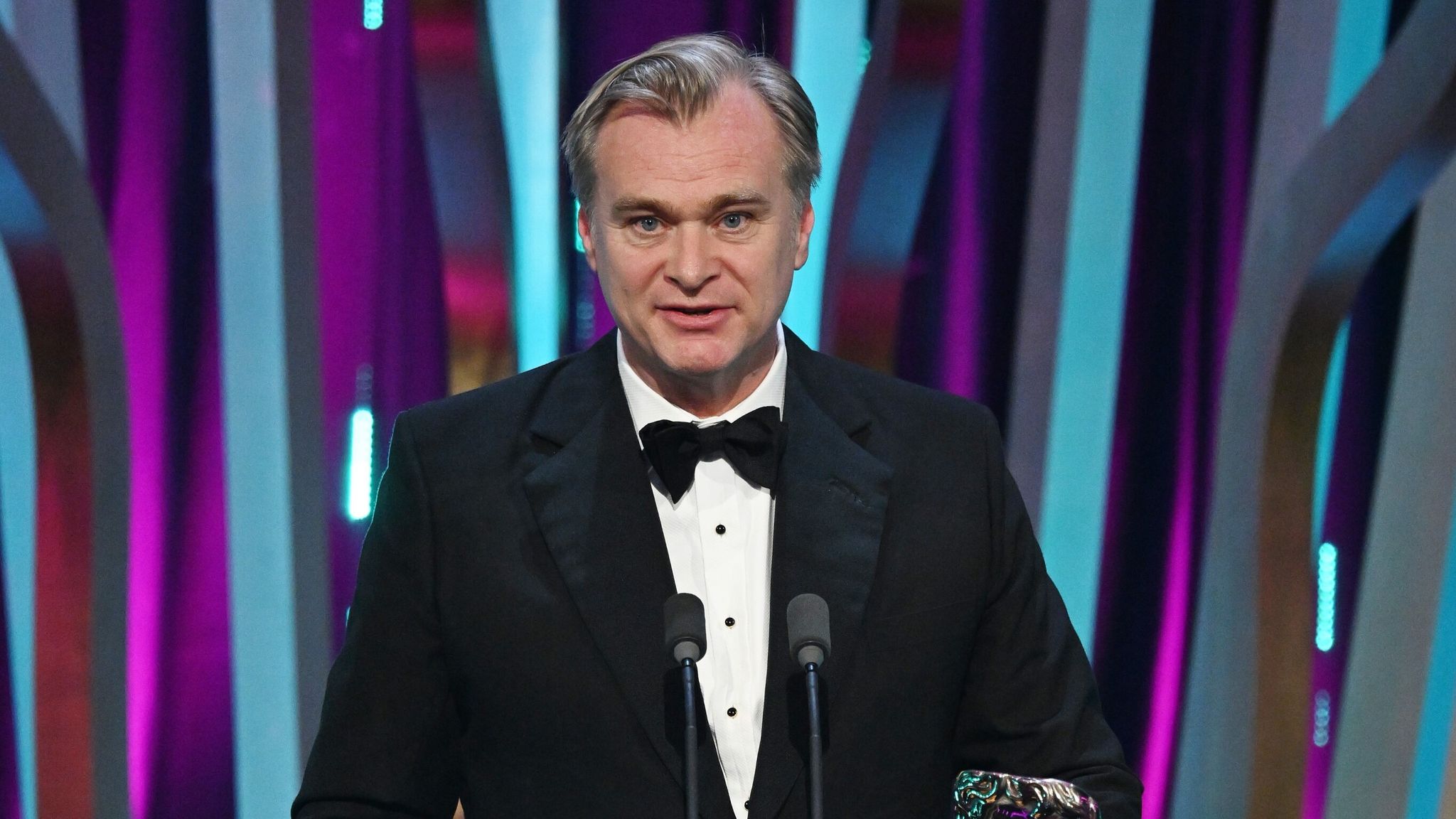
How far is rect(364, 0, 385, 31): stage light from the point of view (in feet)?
10.2

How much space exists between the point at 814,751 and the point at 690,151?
77cm

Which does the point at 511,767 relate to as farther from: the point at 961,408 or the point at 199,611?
the point at 199,611

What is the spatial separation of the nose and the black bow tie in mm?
200

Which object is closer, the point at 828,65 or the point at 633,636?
the point at 633,636

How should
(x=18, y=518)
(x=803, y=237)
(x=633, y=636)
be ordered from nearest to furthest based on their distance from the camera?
(x=633, y=636), (x=803, y=237), (x=18, y=518)

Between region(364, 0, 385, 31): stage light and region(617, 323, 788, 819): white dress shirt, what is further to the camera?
region(364, 0, 385, 31): stage light

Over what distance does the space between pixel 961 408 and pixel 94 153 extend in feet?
7.15

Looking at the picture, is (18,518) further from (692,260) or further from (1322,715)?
(1322,715)

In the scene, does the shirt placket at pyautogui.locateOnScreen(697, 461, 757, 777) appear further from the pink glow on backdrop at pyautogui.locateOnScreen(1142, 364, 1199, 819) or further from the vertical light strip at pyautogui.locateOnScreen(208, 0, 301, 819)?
the pink glow on backdrop at pyautogui.locateOnScreen(1142, 364, 1199, 819)

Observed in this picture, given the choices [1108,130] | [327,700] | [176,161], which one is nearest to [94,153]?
[176,161]

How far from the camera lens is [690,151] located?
66.3 inches

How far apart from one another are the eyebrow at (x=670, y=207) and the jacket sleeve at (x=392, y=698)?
0.44m

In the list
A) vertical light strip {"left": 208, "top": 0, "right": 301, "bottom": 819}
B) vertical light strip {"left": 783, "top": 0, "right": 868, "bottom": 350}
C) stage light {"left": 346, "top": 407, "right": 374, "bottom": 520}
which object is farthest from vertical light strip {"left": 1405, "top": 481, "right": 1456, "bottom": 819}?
vertical light strip {"left": 208, "top": 0, "right": 301, "bottom": 819}

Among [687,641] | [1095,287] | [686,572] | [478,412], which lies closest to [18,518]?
[478,412]
